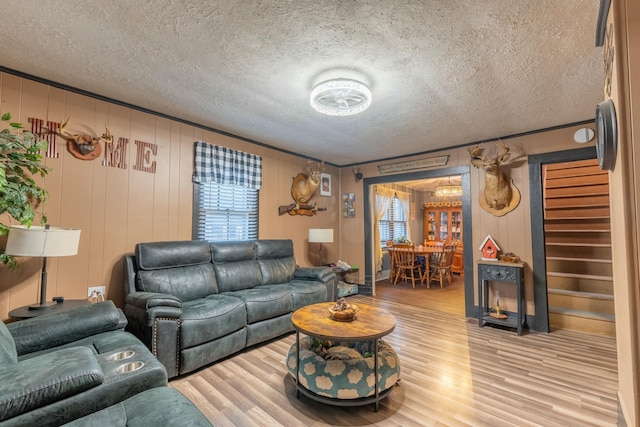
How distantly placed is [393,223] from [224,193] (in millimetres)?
4850

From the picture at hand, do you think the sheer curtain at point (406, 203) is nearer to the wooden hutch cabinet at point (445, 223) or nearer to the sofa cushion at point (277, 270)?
the wooden hutch cabinet at point (445, 223)

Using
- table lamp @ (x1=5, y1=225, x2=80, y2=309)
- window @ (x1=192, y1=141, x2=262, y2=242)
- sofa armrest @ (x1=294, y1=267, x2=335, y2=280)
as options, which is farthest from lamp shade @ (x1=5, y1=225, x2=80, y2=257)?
sofa armrest @ (x1=294, y1=267, x2=335, y2=280)

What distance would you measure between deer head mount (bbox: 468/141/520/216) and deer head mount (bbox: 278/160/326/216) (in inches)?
90.1

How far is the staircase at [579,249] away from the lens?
11.5 ft

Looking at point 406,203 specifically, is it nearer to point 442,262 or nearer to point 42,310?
point 442,262

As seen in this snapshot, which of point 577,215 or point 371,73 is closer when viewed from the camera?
point 371,73

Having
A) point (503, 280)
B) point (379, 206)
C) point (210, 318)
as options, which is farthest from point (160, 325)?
point (379, 206)

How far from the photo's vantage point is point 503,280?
3537 millimetres

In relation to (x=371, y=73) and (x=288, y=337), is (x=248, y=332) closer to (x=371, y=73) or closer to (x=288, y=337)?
(x=288, y=337)

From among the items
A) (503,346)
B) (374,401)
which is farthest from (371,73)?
(503,346)

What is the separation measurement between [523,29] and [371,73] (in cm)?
101

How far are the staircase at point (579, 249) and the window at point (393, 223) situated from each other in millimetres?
3197

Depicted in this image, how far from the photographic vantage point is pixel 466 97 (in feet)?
8.90

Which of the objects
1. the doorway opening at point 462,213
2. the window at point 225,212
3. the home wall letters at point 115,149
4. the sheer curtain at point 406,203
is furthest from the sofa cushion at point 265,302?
the sheer curtain at point 406,203
